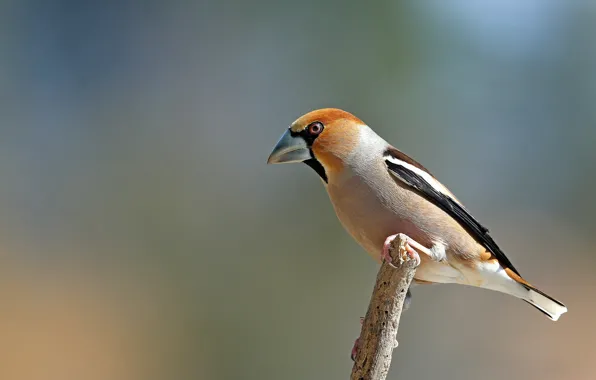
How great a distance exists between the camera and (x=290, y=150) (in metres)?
2.16

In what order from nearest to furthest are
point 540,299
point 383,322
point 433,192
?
point 383,322 → point 433,192 → point 540,299

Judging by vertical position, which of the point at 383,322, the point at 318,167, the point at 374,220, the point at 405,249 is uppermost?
the point at 318,167

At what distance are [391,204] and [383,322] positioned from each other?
16.2 inches

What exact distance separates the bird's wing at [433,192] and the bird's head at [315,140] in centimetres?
16

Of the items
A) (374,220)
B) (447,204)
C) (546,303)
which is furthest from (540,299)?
(374,220)

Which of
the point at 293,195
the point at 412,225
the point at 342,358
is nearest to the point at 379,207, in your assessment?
the point at 412,225

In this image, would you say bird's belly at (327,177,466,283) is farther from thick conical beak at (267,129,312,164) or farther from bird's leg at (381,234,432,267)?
thick conical beak at (267,129,312,164)

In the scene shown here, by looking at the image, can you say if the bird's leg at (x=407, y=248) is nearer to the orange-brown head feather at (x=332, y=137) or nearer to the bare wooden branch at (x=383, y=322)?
the bare wooden branch at (x=383, y=322)

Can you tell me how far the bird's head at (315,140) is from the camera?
2.15m

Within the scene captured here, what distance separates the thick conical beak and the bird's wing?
0.95 feet

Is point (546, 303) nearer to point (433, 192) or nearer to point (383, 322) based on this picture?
point (433, 192)

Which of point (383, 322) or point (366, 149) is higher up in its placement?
point (366, 149)

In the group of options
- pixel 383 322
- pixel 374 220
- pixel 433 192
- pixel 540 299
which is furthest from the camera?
pixel 540 299

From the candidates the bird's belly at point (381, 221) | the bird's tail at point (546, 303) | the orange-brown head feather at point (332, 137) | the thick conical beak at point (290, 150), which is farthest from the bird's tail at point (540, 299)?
the thick conical beak at point (290, 150)
